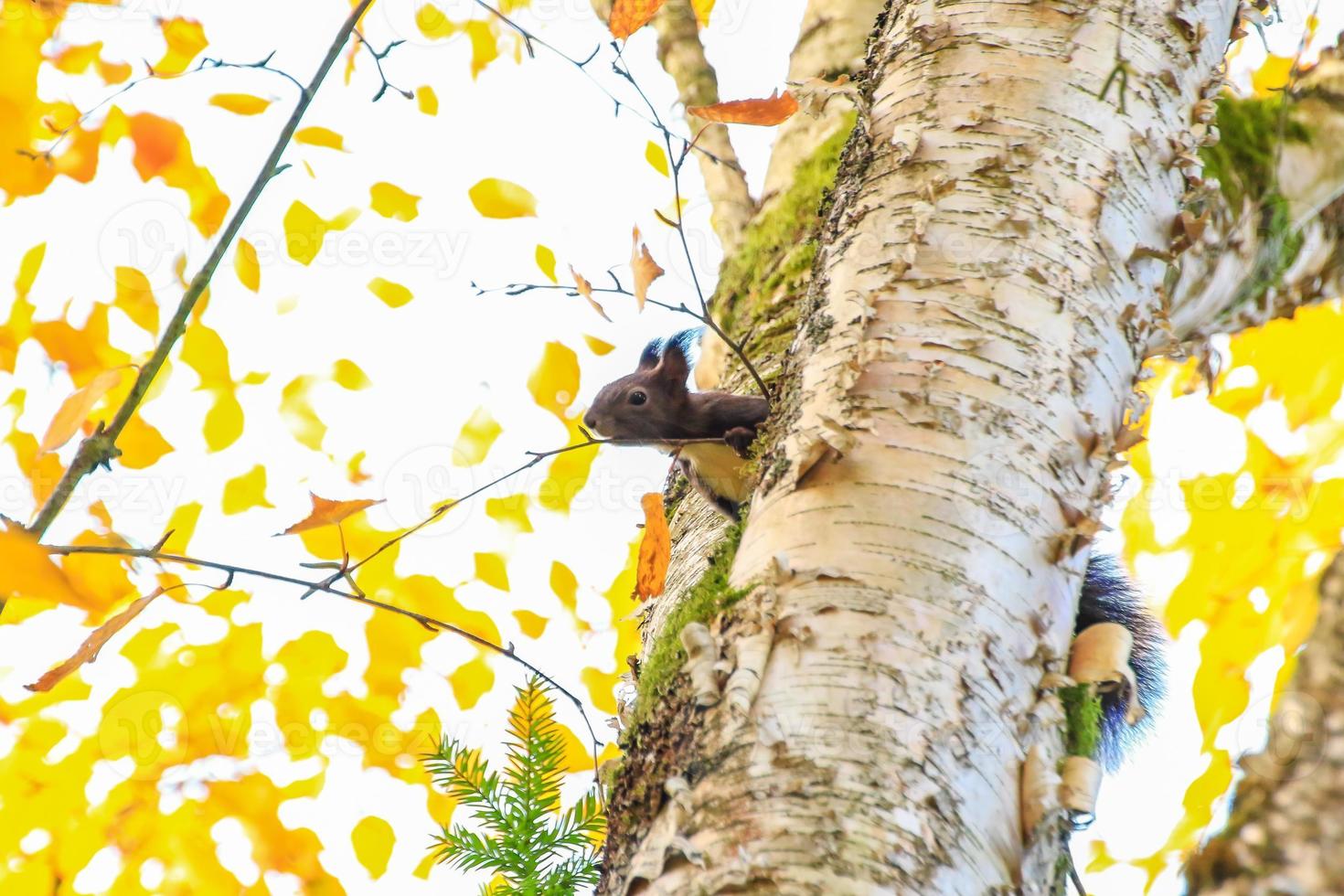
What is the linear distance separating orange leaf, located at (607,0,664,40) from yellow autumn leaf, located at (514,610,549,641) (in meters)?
1.73

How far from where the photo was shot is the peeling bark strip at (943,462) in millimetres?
733

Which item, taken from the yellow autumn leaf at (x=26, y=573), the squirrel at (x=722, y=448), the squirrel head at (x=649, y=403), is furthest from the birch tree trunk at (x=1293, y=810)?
the squirrel head at (x=649, y=403)

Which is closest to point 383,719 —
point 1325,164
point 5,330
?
point 5,330

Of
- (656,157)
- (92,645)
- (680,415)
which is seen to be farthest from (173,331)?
(656,157)

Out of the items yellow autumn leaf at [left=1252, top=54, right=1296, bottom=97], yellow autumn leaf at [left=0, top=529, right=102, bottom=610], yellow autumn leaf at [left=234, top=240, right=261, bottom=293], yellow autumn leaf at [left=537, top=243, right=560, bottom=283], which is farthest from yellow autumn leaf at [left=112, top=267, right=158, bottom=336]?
yellow autumn leaf at [left=1252, top=54, right=1296, bottom=97]

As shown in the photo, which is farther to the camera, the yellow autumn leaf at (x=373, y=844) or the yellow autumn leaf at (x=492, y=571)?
the yellow autumn leaf at (x=492, y=571)

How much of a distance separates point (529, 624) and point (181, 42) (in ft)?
5.61

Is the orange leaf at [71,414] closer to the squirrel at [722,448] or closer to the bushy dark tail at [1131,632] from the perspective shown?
the squirrel at [722,448]

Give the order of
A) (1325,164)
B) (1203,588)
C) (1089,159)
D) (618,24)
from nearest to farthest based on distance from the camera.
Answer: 1. (1089,159)
2. (618,24)
3. (1325,164)
4. (1203,588)

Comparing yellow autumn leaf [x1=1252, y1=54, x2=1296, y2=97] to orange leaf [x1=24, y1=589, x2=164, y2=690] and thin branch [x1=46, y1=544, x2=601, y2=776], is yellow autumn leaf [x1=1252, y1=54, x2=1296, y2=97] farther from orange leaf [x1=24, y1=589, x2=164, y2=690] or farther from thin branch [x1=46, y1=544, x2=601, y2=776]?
orange leaf [x1=24, y1=589, x2=164, y2=690]

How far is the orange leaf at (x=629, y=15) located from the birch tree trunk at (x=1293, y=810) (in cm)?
123

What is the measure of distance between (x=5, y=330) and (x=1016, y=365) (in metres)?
2.29

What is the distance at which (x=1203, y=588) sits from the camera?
9.09 feet

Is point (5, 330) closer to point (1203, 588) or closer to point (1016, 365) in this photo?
point (1016, 365)
